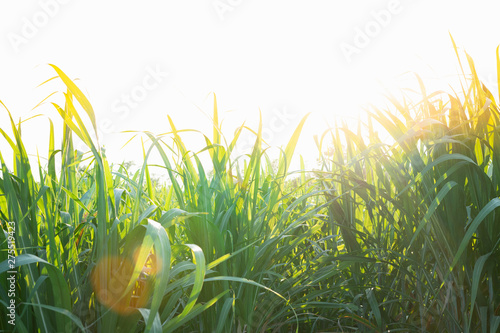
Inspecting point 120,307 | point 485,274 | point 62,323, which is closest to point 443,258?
point 485,274

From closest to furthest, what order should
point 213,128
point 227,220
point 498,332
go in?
1. point 498,332
2. point 227,220
3. point 213,128

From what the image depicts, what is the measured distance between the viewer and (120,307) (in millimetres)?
704

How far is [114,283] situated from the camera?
0.73 meters

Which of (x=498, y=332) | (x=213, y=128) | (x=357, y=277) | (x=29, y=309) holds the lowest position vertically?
(x=498, y=332)

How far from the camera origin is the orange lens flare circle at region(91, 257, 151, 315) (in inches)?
28.1

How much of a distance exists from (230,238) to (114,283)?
0.31 meters

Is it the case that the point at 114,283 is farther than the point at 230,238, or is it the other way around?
the point at 230,238

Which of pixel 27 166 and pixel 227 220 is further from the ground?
pixel 27 166

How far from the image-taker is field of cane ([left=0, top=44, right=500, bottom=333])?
705 mm

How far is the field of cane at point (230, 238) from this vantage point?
2.31 feet

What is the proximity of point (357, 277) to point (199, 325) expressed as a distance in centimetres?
48

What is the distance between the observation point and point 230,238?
946 mm

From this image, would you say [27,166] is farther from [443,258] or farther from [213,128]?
[443,258]

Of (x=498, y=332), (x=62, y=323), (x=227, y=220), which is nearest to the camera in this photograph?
(x=62, y=323)
